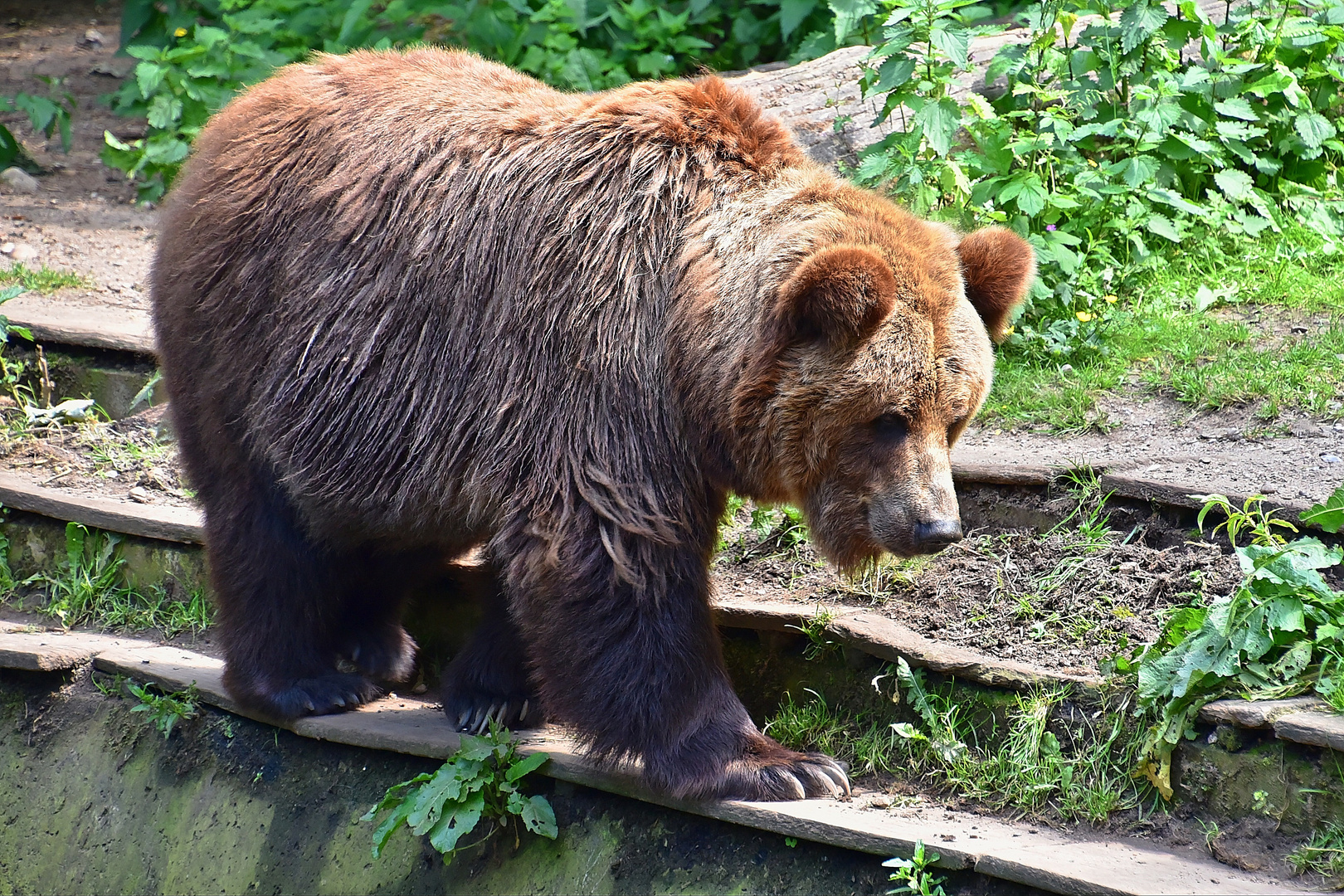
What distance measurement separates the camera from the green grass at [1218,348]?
187 inches

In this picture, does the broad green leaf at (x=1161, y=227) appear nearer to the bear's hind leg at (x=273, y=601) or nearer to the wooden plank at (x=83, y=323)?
the bear's hind leg at (x=273, y=601)

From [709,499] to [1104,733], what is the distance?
129 cm

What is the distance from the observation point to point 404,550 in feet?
15.2

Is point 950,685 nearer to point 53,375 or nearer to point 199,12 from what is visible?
point 53,375

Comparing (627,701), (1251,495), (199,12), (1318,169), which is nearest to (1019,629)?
(1251,495)

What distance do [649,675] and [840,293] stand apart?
1.19 meters

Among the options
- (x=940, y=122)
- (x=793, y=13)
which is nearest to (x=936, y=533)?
(x=940, y=122)

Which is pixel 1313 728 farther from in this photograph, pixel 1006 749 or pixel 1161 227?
pixel 1161 227

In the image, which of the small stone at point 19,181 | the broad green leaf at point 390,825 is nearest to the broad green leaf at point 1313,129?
the broad green leaf at point 390,825

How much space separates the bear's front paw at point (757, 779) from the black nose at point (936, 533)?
72 centimetres

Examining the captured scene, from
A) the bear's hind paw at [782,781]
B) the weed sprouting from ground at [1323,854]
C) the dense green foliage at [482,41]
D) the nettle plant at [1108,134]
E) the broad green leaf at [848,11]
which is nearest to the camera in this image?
the weed sprouting from ground at [1323,854]

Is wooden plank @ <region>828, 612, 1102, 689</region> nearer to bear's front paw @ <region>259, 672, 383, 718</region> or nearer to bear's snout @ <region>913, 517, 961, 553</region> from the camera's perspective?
bear's snout @ <region>913, 517, 961, 553</region>

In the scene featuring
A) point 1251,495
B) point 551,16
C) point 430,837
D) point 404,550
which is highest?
point 551,16

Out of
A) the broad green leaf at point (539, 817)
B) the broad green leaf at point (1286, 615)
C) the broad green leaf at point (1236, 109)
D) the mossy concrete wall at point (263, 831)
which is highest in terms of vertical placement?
the broad green leaf at point (1236, 109)
